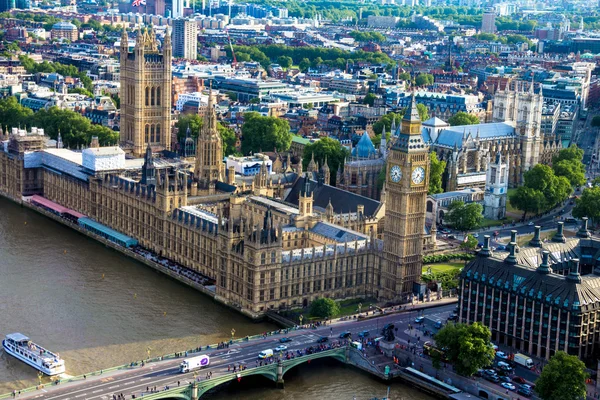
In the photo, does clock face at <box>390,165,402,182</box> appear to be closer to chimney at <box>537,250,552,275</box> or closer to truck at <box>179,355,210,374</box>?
chimney at <box>537,250,552,275</box>

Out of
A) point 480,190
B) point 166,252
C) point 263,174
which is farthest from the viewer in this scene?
point 480,190

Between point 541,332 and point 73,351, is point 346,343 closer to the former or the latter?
point 541,332

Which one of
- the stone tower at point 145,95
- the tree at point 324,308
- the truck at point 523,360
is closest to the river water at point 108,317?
the tree at point 324,308

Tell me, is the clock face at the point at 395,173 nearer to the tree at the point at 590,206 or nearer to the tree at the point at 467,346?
the tree at the point at 467,346

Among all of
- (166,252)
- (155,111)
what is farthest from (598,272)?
(155,111)

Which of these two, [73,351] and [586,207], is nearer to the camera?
[73,351]

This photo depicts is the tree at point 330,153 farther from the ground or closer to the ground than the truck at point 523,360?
farther from the ground
